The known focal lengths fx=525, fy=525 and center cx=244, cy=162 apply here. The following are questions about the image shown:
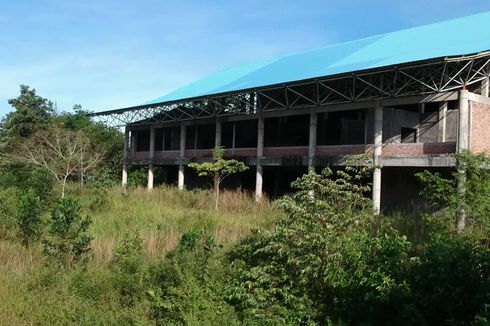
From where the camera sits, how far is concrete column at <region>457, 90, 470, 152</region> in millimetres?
17797

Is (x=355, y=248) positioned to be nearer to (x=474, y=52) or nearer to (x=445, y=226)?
(x=445, y=226)

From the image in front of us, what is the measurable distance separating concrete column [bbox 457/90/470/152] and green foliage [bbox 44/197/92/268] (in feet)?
44.2

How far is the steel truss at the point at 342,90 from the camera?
1861 centimetres

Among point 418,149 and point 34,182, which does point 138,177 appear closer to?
point 34,182

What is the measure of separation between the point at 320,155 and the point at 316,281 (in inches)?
655

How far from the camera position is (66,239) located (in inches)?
339

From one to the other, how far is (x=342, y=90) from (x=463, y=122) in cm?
673

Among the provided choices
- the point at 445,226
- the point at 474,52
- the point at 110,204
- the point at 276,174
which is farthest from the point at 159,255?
the point at 276,174

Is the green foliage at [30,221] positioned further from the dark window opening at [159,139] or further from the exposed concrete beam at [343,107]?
the dark window opening at [159,139]

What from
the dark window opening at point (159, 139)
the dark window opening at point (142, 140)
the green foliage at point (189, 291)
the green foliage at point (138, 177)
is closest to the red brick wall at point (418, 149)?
the green foliage at point (189, 291)

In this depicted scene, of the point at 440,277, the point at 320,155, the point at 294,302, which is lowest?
the point at 294,302

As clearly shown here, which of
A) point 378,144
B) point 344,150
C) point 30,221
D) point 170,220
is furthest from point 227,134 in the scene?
point 30,221

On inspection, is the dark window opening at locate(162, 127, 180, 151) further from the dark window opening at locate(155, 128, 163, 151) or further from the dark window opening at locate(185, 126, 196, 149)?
the dark window opening at locate(185, 126, 196, 149)

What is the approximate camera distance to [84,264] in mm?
8273
